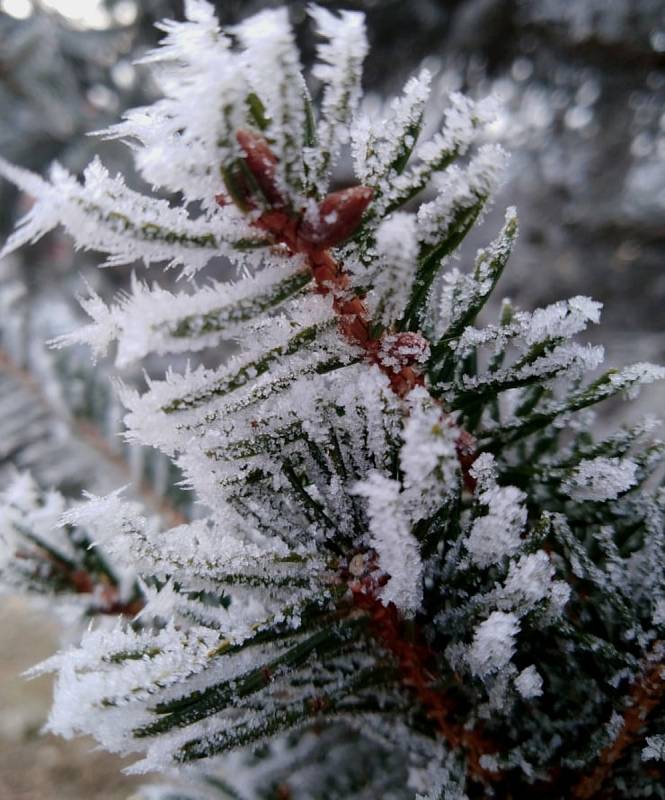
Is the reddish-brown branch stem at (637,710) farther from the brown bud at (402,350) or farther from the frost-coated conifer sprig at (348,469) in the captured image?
the brown bud at (402,350)

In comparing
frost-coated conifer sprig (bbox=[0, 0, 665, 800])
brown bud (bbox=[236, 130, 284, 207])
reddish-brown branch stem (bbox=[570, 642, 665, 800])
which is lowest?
reddish-brown branch stem (bbox=[570, 642, 665, 800])

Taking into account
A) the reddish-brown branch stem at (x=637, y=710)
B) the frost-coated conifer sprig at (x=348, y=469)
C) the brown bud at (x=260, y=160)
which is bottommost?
the reddish-brown branch stem at (x=637, y=710)

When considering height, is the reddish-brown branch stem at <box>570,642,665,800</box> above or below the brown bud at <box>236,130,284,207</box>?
below

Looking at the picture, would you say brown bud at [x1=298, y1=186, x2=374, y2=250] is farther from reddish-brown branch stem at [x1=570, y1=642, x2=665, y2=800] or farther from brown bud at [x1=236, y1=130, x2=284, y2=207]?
reddish-brown branch stem at [x1=570, y1=642, x2=665, y2=800]

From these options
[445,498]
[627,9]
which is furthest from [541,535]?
[627,9]

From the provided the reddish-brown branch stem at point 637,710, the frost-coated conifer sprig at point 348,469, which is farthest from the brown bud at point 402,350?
the reddish-brown branch stem at point 637,710

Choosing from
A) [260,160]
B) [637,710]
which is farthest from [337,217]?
[637,710]

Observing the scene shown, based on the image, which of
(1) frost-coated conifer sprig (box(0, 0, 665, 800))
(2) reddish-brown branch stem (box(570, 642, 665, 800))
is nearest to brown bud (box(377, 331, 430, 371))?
(1) frost-coated conifer sprig (box(0, 0, 665, 800))

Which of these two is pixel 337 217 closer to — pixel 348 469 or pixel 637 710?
pixel 348 469
